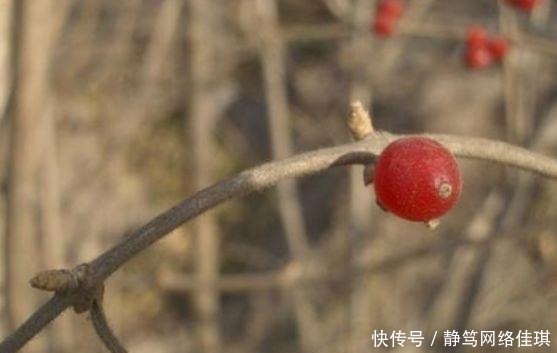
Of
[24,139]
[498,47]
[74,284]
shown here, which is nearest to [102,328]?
[74,284]

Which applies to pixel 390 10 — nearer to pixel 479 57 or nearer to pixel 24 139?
pixel 479 57

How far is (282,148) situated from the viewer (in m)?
3.78

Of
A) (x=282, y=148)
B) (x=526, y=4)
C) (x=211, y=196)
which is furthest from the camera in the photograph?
(x=282, y=148)

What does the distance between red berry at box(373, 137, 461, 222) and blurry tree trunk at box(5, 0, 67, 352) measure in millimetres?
1263

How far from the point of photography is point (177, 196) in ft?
16.4

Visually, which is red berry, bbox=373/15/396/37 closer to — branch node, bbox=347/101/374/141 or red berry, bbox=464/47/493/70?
red berry, bbox=464/47/493/70

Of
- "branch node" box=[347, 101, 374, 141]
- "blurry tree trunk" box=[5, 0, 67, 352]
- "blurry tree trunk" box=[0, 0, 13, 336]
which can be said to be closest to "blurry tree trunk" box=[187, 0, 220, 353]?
"blurry tree trunk" box=[0, 0, 13, 336]

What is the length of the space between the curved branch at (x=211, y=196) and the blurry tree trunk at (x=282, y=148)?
2.33 metres

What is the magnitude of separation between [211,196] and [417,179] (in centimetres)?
23

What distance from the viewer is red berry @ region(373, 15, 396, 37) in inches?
120

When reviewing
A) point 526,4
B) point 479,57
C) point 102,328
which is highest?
point 479,57

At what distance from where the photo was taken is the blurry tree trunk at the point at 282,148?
12.0 ft

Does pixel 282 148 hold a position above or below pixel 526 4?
above

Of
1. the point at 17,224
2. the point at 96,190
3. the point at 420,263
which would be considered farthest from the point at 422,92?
the point at 17,224
